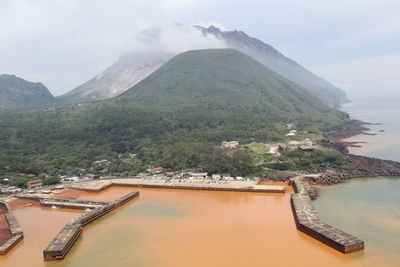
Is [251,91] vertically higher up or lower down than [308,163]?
higher up

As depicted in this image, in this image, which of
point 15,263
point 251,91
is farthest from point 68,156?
point 251,91

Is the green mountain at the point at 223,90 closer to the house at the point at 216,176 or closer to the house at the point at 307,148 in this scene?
the house at the point at 307,148

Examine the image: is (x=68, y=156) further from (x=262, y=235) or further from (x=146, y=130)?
(x=262, y=235)

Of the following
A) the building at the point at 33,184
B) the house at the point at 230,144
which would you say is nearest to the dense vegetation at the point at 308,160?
the house at the point at 230,144

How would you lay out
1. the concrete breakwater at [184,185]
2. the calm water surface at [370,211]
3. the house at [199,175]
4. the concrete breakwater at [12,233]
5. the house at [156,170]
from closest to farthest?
the calm water surface at [370,211] < the concrete breakwater at [12,233] < the concrete breakwater at [184,185] < the house at [199,175] < the house at [156,170]

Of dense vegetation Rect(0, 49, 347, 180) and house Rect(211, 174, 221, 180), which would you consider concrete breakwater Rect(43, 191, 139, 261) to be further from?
dense vegetation Rect(0, 49, 347, 180)

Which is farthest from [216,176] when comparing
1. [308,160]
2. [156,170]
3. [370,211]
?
[370,211]

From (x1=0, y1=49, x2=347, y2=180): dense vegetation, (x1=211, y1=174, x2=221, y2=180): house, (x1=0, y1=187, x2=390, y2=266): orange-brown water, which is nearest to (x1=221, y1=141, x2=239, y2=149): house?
(x1=0, y1=49, x2=347, y2=180): dense vegetation
